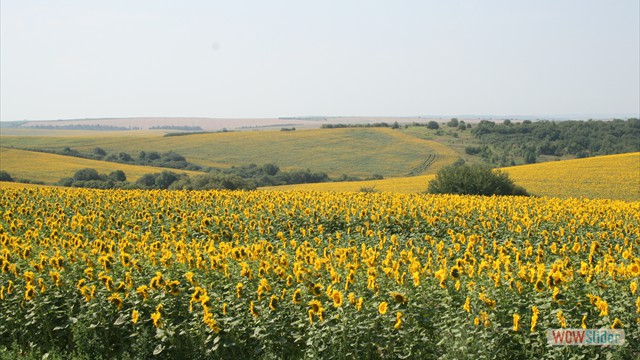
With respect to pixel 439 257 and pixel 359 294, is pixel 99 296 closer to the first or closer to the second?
pixel 359 294

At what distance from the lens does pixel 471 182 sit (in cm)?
3466

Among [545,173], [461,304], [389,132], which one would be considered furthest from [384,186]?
[389,132]

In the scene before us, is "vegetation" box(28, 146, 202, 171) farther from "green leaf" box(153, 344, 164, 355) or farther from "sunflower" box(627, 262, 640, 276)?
"sunflower" box(627, 262, 640, 276)

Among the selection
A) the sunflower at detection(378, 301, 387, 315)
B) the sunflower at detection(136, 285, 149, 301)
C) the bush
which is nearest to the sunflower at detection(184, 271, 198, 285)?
the sunflower at detection(136, 285, 149, 301)

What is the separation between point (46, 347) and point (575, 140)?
85652mm

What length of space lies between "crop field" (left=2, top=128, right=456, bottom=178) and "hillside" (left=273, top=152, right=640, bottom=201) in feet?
83.8

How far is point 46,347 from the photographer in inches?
346

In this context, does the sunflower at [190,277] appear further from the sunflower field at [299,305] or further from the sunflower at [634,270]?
the sunflower at [634,270]

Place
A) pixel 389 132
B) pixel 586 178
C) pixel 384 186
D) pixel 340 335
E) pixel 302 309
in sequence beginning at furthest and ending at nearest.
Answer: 1. pixel 389 132
2. pixel 384 186
3. pixel 586 178
4. pixel 302 309
5. pixel 340 335

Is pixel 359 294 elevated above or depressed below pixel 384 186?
above

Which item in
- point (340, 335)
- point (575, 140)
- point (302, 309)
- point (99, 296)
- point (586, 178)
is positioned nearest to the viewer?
point (340, 335)

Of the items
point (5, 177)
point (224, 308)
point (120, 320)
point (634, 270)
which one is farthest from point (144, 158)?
point (634, 270)

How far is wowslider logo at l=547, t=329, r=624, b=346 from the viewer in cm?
676

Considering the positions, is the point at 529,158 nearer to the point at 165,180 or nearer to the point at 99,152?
the point at 165,180
